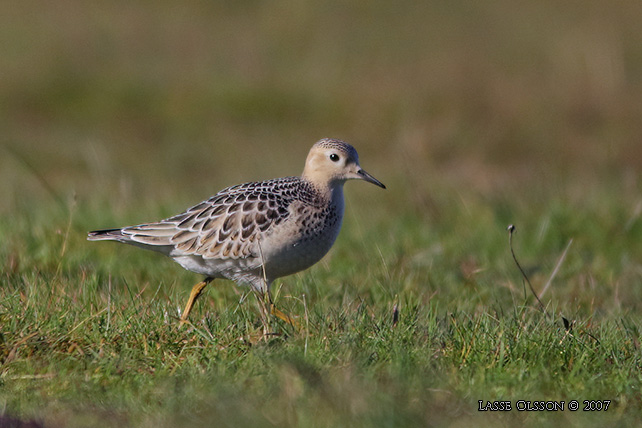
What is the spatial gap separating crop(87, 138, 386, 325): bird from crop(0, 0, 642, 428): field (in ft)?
1.03

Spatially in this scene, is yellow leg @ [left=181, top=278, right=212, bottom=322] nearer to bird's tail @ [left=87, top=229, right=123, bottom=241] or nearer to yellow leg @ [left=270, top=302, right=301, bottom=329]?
yellow leg @ [left=270, top=302, right=301, bottom=329]

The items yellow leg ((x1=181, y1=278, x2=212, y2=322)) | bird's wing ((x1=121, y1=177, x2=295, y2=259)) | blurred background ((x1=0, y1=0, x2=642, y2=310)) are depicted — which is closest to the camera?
yellow leg ((x1=181, y1=278, x2=212, y2=322))

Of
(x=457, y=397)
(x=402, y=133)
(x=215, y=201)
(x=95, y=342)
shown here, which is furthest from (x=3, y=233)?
(x=402, y=133)

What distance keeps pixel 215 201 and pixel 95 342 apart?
4.76 feet

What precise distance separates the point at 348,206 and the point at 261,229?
13.8ft

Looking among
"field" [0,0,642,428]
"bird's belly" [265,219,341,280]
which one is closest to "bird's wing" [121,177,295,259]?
"bird's belly" [265,219,341,280]

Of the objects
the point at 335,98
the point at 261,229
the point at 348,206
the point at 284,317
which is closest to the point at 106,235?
the point at 261,229

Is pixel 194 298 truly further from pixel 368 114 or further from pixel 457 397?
pixel 368 114

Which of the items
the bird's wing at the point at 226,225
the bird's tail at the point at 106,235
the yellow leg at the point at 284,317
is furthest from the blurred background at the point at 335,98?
the yellow leg at the point at 284,317

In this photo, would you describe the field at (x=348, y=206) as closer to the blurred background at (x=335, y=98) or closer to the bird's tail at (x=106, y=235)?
the blurred background at (x=335, y=98)

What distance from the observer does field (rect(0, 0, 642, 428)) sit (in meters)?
4.78

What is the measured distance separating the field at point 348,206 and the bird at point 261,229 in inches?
12.4

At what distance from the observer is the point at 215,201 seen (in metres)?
6.32

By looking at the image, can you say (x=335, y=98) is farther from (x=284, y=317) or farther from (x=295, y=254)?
(x=284, y=317)
